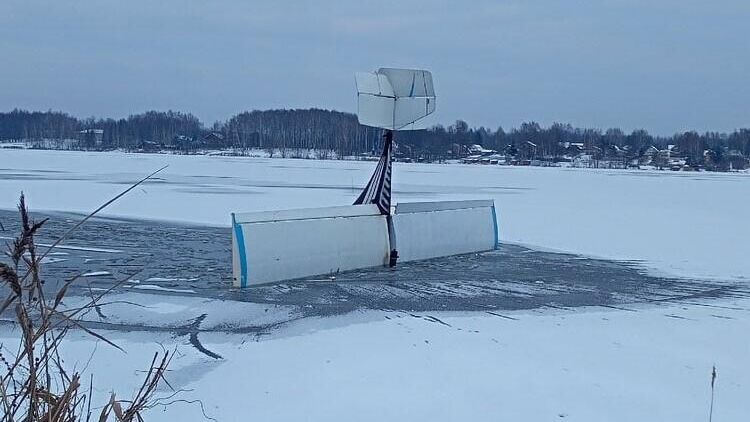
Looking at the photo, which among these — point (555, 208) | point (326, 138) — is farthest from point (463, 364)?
point (326, 138)

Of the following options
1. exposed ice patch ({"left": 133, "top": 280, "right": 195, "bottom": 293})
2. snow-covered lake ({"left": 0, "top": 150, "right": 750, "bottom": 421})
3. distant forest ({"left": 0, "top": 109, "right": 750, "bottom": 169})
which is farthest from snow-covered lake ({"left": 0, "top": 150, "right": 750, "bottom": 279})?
distant forest ({"left": 0, "top": 109, "right": 750, "bottom": 169})

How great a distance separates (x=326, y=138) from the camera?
310 feet

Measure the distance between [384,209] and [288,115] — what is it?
295ft

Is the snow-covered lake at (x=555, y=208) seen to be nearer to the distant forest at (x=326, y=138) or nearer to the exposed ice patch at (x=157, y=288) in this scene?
the exposed ice patch at (x=157, y=288)

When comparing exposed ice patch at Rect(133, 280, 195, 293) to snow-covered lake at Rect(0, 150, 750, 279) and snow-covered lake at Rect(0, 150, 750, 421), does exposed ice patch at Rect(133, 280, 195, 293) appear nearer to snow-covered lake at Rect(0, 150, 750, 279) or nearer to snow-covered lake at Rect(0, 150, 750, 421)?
snow-covered lake at Rect(0, 150, 750, 421)

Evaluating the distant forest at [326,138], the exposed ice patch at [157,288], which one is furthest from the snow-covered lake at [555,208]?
the distant forest at [326,138]

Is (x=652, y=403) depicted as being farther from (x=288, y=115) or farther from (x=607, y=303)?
(x=288, y=115)

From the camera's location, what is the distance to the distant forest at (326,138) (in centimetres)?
8706

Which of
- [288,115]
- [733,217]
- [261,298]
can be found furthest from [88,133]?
[261,298]

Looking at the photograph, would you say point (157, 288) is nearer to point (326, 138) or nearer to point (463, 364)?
point (463, 364)

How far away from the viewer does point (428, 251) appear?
1185 cm

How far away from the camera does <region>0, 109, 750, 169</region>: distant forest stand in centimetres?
8706

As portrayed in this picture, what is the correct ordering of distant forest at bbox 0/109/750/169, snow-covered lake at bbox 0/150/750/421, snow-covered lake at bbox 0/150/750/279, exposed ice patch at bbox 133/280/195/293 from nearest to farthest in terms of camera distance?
1. snow-covered lake at bbox 0/150/750/421
2. exposed ice patch at bbox 133/280/195/293
3. snow-covered lake at bbox 0/150/750/279
4. distant forest at bbox 0/109/750/169

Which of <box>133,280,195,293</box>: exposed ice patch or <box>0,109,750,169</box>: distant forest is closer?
<box>133,280,195,293</box>: exposed ice patch
